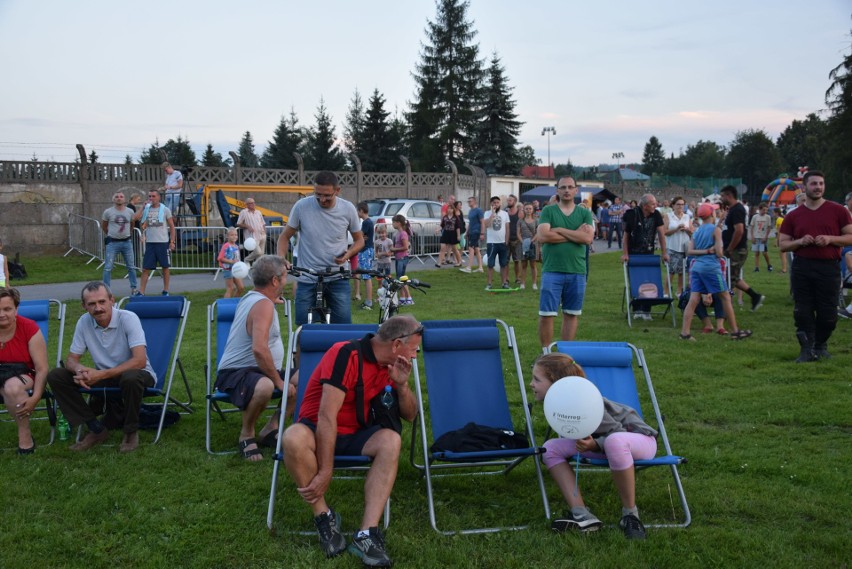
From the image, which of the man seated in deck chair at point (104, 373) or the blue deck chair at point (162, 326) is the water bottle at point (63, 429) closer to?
the man seated in deck chair at point (104, 373)

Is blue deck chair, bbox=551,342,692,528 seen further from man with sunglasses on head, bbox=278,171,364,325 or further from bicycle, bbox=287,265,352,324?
man with sunglasses on head, bbox=278,171,364,325

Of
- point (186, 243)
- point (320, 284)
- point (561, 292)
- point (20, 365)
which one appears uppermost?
point (186, 243)

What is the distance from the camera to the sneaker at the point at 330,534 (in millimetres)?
3703

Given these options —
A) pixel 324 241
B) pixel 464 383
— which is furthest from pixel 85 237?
pixel 464 383

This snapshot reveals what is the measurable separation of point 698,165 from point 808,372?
103 meters

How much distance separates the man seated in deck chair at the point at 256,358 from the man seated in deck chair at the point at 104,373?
0.61m

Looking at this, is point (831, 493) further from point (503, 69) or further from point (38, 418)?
point (503, 69)

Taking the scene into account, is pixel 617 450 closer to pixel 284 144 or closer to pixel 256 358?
pixel 256 358

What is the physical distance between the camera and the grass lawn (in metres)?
3.68

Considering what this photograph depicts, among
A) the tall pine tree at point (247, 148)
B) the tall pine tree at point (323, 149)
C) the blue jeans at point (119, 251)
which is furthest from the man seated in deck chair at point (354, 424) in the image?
the tall pine tree at point (247, 148)

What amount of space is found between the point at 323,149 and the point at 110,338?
163 feet

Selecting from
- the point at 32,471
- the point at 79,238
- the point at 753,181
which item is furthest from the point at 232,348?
the point at 753,181

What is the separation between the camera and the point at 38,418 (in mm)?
6199

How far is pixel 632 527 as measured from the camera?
387 centimetres
